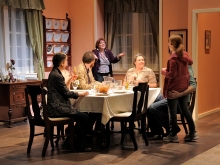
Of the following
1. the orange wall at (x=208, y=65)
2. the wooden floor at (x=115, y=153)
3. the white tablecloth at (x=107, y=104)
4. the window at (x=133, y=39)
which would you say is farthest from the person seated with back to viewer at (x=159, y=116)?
the window at (x=133, y=39)

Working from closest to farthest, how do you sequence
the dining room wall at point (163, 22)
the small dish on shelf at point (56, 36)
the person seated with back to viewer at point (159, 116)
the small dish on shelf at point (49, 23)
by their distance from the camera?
the person seated with back to viewer at point (159, 116), the dining room wall at point (163, 22), the small dish on shelf at point (49, 23), the small dish on shelf at point (56, 36)

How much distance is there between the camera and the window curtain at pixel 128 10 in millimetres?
7953

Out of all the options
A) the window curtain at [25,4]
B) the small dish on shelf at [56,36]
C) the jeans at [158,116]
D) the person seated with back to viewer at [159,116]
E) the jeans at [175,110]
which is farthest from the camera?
the small dish on shelf at [56,36]

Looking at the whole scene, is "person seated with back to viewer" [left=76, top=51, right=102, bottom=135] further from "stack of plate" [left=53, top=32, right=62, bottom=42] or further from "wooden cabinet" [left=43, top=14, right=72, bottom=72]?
"stack of plate" [left=53, top=32, right=62, bottom=42]

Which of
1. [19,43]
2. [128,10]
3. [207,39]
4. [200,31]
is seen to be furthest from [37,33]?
[207,39]

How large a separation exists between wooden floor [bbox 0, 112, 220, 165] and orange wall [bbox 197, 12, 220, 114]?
1.68m

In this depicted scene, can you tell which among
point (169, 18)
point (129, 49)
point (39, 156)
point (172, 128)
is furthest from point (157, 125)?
point (129, 49)

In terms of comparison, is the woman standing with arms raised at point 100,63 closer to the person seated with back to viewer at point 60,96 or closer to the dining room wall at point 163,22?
the dining room wall at point 163,22

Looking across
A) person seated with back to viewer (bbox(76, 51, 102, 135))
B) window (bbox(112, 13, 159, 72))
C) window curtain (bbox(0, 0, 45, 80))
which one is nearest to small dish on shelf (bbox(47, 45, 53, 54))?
window curtain (bbox(0, 0, 45, 80))

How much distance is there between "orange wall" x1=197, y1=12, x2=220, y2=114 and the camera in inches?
290

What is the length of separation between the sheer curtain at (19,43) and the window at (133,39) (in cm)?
181

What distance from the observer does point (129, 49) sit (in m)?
8.48

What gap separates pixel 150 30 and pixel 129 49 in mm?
595

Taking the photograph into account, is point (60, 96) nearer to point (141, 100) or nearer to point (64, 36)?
point (141, 100)
